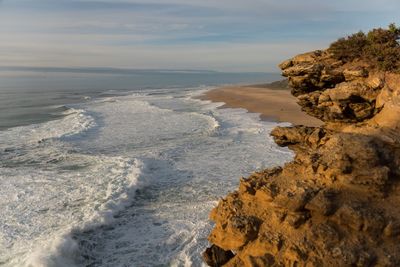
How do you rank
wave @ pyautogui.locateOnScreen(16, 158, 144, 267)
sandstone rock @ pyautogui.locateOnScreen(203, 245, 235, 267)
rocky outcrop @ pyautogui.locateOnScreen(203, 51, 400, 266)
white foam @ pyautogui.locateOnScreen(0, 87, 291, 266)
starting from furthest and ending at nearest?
1. white foam @ pyautogui.locateOnScreen(0, 87, 291, 266)
2. wave @ pyautogui.locateOnScreen(16, 158, 144, 267)
3. sandstone rock @ pyautogui.locateOnScreen(203, 245, 235, 267)
4. rocky outcrop @ pyautogui.locateOnScreen(203, 51, 400, 266)

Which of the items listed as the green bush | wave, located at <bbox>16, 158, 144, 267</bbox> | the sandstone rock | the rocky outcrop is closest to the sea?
wave, located at <bbox>16, 158, 144, 267</bbox>

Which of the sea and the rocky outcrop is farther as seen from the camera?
the sea

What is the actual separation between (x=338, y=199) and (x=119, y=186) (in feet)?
29.9

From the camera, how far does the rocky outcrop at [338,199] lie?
650 cm

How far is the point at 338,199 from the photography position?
688cm

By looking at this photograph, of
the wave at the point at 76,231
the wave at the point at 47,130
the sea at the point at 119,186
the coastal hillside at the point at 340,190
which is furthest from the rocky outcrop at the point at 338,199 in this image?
the wave at the point at 47,130

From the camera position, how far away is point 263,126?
27.4 meters

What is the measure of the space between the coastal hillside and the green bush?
0.02 metres

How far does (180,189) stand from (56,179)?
4.72 metres

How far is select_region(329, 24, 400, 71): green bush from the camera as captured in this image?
799 centimetres

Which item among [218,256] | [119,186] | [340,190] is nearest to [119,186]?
[119,186]

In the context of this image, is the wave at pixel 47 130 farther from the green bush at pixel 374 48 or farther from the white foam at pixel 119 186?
the green bush at pixel 374 48

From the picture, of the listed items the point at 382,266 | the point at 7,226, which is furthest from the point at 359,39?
the point at 7,226

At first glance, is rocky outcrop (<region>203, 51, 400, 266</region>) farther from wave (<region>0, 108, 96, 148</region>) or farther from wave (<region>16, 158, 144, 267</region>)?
wave (<region>0, 108, 96, 148</region>)
